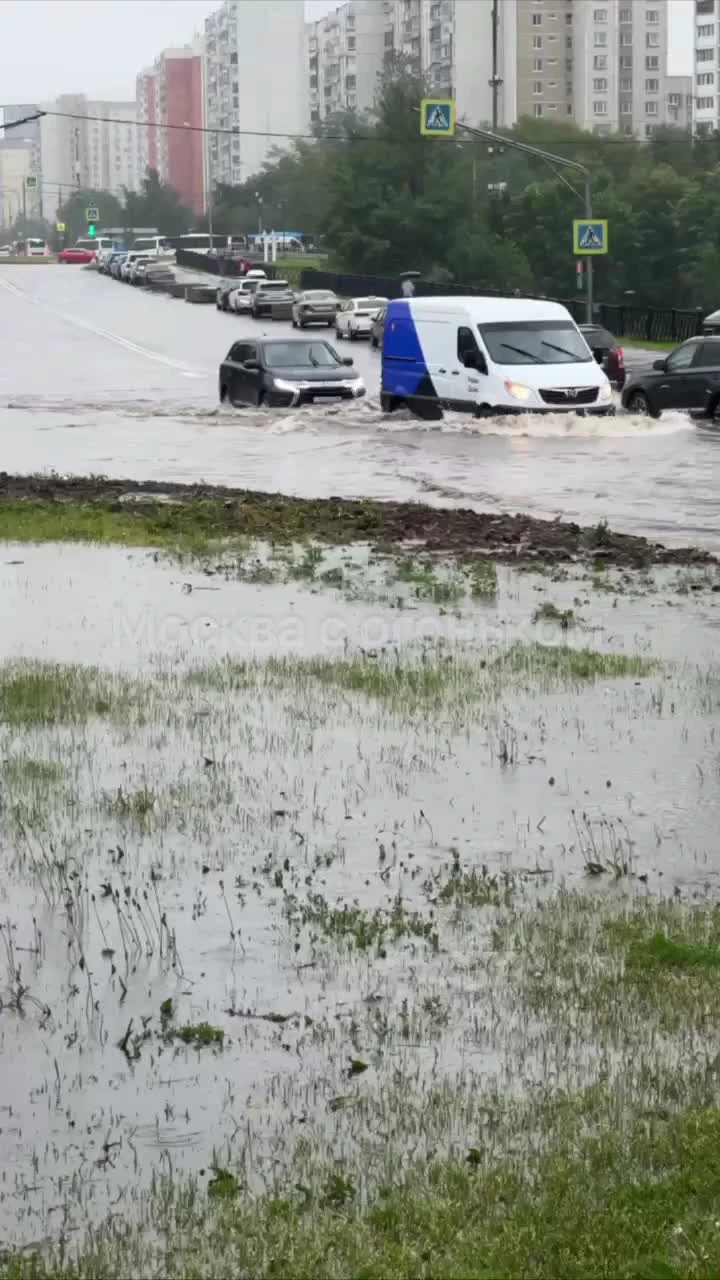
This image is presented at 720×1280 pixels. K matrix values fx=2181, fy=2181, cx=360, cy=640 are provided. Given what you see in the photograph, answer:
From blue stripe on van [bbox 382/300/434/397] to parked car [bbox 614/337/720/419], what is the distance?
3.83 metres

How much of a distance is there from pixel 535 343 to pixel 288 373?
6005 millimetres

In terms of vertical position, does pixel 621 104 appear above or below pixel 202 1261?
above

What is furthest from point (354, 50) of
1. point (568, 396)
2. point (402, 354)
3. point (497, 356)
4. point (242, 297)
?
point (497, 356)

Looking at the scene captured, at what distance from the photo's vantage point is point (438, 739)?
37.0ft

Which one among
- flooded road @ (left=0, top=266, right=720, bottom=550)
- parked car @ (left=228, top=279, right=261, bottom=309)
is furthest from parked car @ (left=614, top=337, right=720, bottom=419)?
parked car @ (left=228, top=279, right=261, bottom=309)

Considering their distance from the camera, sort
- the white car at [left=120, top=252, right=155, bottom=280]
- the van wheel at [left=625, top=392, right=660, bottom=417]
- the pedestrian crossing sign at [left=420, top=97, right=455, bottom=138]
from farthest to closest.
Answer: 1. the white car at [left=120, top=252, right=155, bottom=280]
2. the pedestrian crossing sign at [left=420, top=97, right=455, bottom=138]
3. the van wheel at [left=625, top=392, right=660, bottom=417]

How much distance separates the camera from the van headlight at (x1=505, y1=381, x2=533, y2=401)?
111ft

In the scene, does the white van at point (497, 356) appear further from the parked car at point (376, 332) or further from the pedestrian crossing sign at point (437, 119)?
the parked car at point (376, 332)

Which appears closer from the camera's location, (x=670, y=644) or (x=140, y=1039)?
(x=140, y=1039)

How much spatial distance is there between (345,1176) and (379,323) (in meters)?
61.4

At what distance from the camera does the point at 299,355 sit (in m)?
39.6

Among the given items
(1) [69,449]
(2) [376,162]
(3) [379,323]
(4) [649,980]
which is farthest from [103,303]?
(4) [649,980]

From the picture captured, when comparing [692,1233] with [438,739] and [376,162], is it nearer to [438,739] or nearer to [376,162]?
[438,739]

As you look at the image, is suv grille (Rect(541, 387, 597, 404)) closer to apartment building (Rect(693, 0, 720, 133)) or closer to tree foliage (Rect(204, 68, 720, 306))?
tree foliage (Rect(204, 68, 720, 306))
